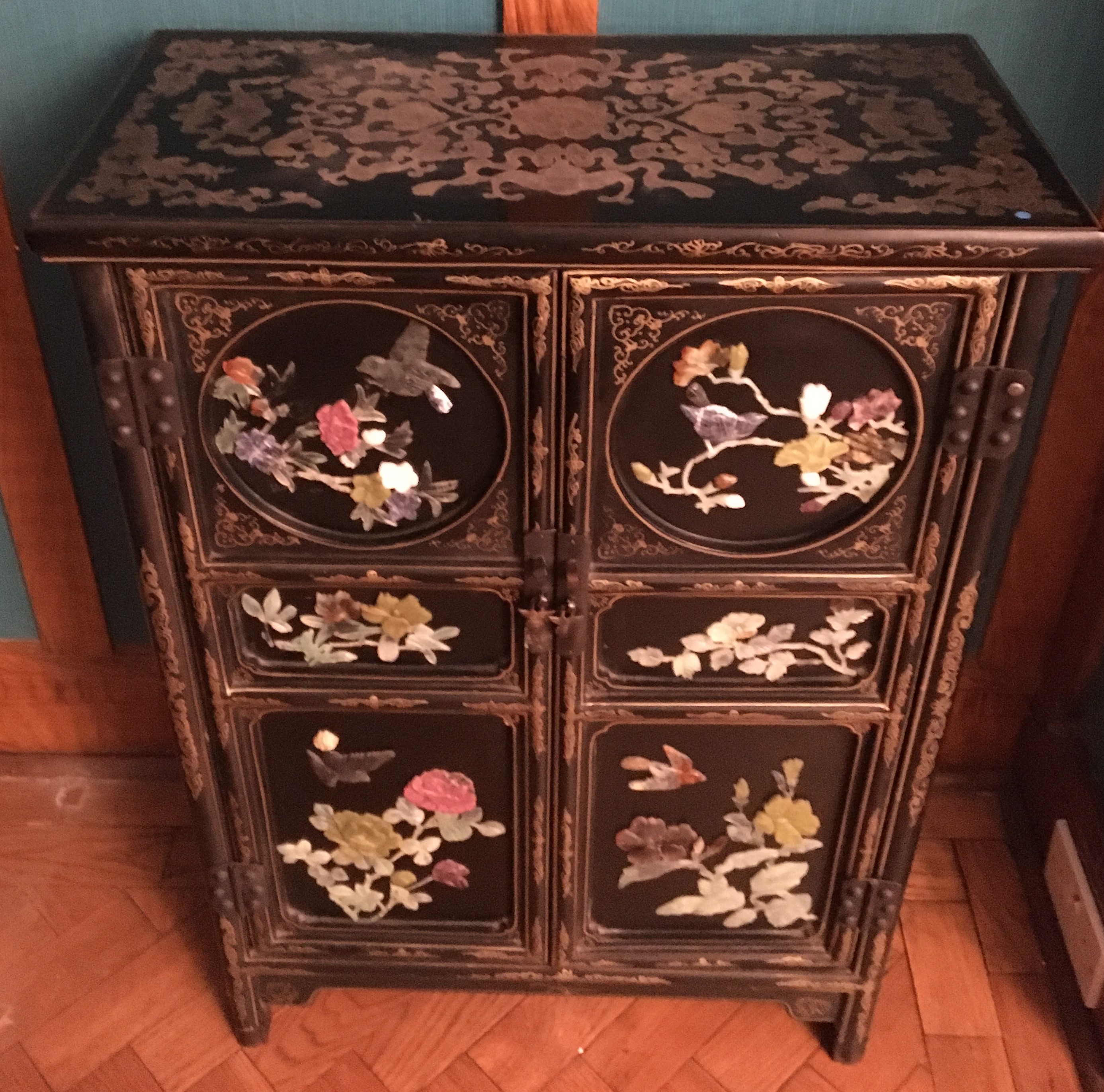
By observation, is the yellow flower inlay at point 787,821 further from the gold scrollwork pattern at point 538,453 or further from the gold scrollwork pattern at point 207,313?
the gold scrollwork pattern at point 207,313

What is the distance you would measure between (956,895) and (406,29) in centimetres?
138

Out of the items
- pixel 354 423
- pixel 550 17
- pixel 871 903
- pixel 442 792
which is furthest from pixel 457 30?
pixel 871 903

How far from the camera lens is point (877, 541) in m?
1.16

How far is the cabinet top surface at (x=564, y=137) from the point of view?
1.01m

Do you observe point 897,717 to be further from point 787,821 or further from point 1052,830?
point 1052,830

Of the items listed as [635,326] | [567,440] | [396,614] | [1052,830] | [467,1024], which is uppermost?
[635,326]

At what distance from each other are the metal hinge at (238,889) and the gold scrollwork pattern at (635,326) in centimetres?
76

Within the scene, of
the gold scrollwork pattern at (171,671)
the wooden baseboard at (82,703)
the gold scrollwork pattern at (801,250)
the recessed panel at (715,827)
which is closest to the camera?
the gold scrollwork pattern at (801,250)

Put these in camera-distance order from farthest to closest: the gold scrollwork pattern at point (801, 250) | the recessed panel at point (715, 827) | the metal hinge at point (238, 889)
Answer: the metal hinge at point (238, 889) < the recessed panel at point (715, 827) < the gold scrollwork pattern at point (801, 250)

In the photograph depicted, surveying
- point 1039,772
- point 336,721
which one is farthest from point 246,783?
point 1039,772

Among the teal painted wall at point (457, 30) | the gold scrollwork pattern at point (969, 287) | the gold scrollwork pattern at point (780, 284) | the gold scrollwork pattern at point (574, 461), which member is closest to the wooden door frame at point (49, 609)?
the teal painted wall at point (457, 30)

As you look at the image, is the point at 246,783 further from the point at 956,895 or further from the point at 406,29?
the point at 956,895

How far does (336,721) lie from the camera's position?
1.32 metres

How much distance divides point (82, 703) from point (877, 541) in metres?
1.27
